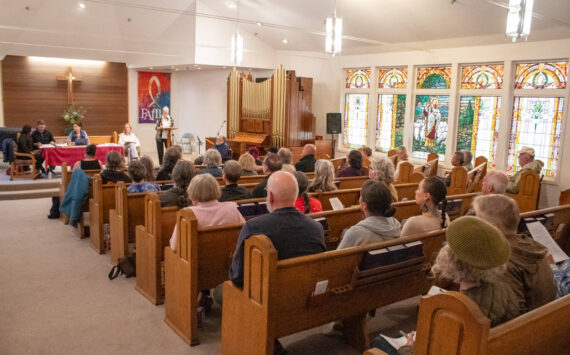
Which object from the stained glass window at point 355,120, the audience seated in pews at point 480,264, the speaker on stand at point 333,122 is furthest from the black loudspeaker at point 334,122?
the audience seated in pews at point 480,264

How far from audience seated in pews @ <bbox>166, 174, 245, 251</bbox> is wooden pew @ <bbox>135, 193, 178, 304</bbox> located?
39 cm

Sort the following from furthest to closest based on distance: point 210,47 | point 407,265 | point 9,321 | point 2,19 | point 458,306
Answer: point 210,47 < point 2,19 < point 9,321 < point 407,265 < point 458,306

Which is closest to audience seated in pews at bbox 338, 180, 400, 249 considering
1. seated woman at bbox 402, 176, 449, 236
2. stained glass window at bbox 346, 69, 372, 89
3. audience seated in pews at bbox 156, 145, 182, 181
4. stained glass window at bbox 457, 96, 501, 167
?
seated woman at bbox 402, 176, 449, 236

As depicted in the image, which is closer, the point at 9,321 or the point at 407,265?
the point at 407,265

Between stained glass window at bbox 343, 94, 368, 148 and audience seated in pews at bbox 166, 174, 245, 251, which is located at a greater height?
stained glass window at bbox 343, 94, 368, 148

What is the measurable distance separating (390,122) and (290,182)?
24.8 ft

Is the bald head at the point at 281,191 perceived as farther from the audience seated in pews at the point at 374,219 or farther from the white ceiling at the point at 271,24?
the white ceiling at the point at 271,24

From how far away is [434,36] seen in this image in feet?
26.9

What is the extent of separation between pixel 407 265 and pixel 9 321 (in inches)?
110

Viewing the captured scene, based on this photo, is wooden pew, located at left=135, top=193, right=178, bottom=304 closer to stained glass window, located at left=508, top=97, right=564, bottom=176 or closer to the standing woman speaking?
stained glass window, located at left=508, top=97, right=564, bottom=176

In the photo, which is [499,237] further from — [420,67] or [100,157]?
[100,157]

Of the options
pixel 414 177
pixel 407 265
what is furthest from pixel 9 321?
pixel 414 177

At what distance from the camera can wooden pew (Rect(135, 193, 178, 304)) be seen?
3.58 m

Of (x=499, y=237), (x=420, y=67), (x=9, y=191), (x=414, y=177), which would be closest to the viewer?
(x=499, y=237)
